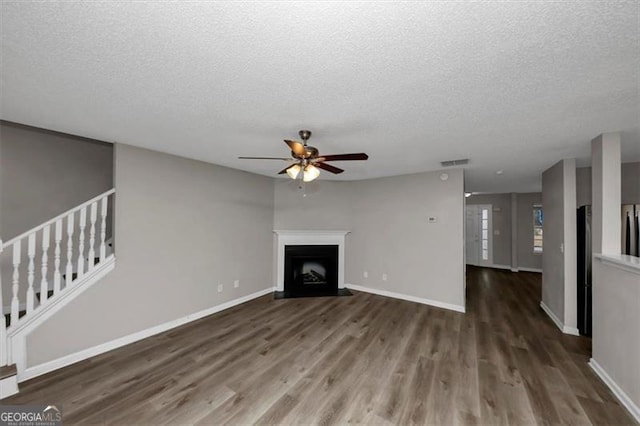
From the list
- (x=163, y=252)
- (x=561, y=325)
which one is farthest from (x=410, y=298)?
(x=163, y=252)

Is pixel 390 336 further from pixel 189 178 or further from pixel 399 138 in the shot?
pixel 189 178

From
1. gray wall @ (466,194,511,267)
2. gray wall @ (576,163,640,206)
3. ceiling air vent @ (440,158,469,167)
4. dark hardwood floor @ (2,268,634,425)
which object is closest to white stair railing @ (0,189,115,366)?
dark hardwood floor @ (2,268,634,425)

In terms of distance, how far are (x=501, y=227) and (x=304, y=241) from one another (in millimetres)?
6516

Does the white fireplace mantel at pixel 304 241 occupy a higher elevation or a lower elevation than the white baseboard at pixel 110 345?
higher

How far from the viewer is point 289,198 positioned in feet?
16.7

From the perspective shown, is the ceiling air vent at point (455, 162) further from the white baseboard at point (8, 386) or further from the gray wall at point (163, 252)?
the white baseboard at point (8, 386)

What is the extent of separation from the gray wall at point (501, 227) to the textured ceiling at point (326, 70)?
548 centimetres

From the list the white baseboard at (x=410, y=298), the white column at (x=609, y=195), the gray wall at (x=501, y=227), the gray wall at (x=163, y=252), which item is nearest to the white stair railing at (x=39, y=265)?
the gray wall at (x=163, y=252)

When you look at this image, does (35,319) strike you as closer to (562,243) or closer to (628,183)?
(562,243)

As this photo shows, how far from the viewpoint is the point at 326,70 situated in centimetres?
144

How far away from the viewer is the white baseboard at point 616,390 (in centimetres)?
185

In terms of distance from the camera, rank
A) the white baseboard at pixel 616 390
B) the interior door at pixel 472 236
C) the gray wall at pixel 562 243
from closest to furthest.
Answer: the white baseboard at pixel 616 390 → the gray wall at pixel 562 243 → the interior door at pixel 472 236

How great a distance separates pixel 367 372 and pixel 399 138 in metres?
2.48

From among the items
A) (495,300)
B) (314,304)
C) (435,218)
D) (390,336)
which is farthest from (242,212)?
(495,300)
